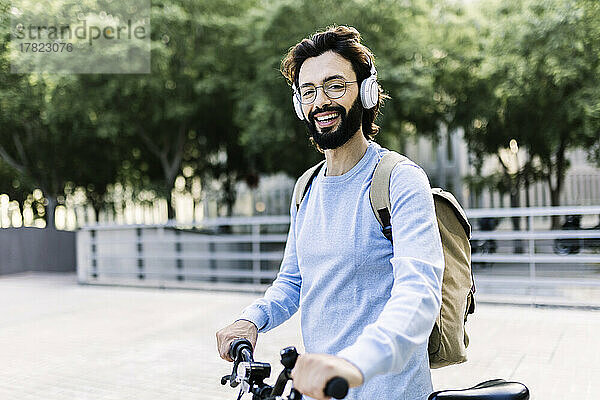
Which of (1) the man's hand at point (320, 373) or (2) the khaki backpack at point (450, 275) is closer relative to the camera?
(1) the man's hand at point (320, 373)

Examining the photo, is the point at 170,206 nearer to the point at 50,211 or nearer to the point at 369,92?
the point at 50,211

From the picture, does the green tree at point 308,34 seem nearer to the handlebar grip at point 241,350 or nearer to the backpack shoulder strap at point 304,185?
the backpack shoulder strap at point 304,185

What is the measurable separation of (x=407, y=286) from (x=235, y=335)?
581 millimetres

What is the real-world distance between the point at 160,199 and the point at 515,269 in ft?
33.7

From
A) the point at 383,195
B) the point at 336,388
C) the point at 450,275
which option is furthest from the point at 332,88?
the point at 336,388

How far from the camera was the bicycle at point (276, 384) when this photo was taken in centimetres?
144

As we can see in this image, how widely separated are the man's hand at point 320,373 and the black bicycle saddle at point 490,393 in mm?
585

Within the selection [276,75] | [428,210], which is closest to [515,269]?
[276,75]

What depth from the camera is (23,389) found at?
5.79 metres

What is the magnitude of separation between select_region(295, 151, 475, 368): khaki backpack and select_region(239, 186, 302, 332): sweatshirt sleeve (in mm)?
432

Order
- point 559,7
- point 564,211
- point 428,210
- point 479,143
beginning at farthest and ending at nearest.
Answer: point 479,143 < point 559,7 < point 564,211 < point 428,210

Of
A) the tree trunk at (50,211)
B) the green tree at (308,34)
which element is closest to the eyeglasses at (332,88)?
the green tree at (308,34)

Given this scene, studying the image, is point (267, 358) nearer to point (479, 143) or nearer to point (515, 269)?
point (515, 269)

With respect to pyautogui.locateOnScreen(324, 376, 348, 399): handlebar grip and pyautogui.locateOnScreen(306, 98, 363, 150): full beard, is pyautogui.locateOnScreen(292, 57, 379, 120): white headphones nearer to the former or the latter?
pyautogui.locateOnScreen(306, 98, 363, 150): full beard
